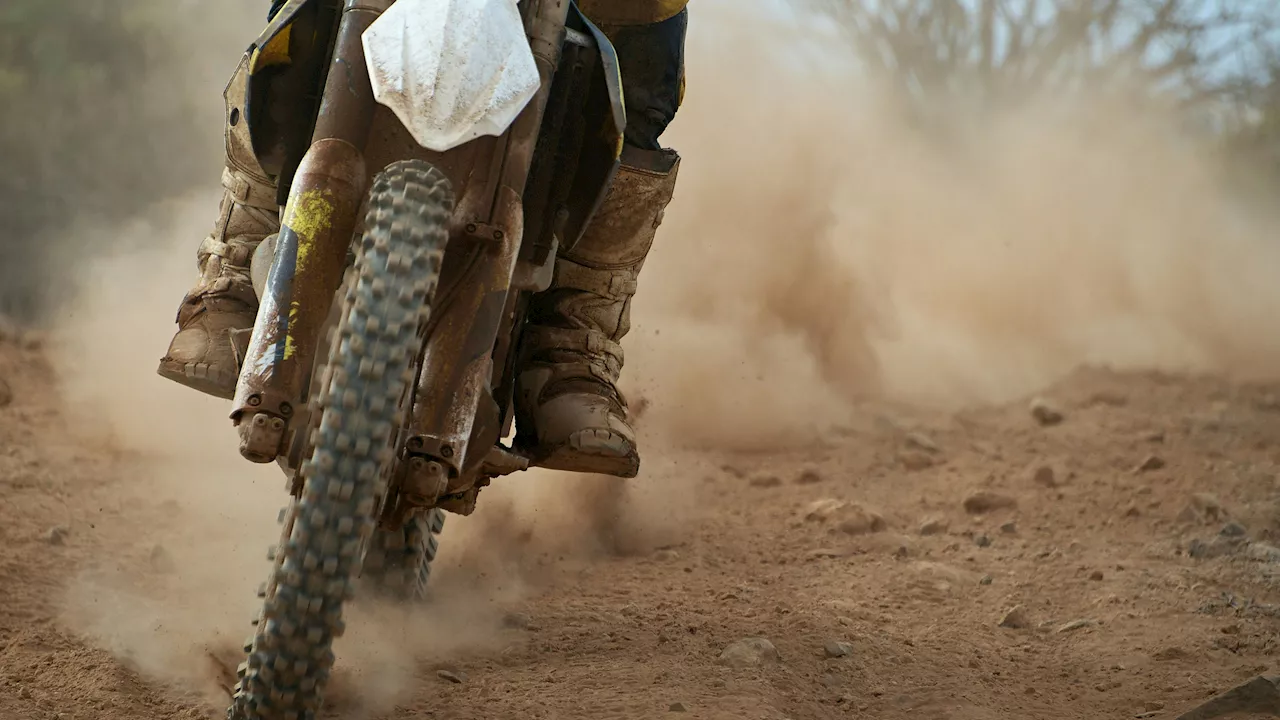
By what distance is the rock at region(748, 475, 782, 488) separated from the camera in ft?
18.1

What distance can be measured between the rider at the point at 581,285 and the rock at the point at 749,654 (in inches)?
21.2

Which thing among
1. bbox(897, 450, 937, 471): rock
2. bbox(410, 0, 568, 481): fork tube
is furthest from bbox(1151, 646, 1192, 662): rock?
bbox(897, 450, 937, 471): rock

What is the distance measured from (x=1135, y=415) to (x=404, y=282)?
16.9 feet

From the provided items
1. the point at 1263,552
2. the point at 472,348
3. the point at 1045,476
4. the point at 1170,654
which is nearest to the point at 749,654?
the point at 1170,654

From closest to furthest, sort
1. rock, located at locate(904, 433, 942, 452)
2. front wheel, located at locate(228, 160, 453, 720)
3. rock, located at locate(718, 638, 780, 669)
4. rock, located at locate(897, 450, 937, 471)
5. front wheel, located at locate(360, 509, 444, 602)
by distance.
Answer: front wheel, located at locate(228, 160, 453, 720) < rock, located at locate(718, 638, 780, 669) < front wheel, located at locate(360, 509, 444, 602) < rock, located at locate(897, 450, 937, 471) < rock, located at locate(904, 433, 942, 452)

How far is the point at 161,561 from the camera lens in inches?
154

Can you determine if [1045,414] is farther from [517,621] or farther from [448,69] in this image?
[448,69]

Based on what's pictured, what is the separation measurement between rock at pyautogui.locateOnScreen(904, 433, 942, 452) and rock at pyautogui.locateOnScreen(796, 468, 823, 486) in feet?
2.27

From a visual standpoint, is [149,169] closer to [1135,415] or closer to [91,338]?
[91,338]

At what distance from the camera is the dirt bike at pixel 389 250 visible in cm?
227

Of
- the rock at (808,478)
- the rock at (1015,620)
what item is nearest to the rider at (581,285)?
the rock at (1015,620)

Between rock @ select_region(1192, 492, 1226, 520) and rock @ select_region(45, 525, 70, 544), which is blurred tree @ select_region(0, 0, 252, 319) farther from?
rock @ select_region(1192, 492, 1226, 520)

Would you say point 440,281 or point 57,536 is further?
point 57,536

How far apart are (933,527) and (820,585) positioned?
0.89m
